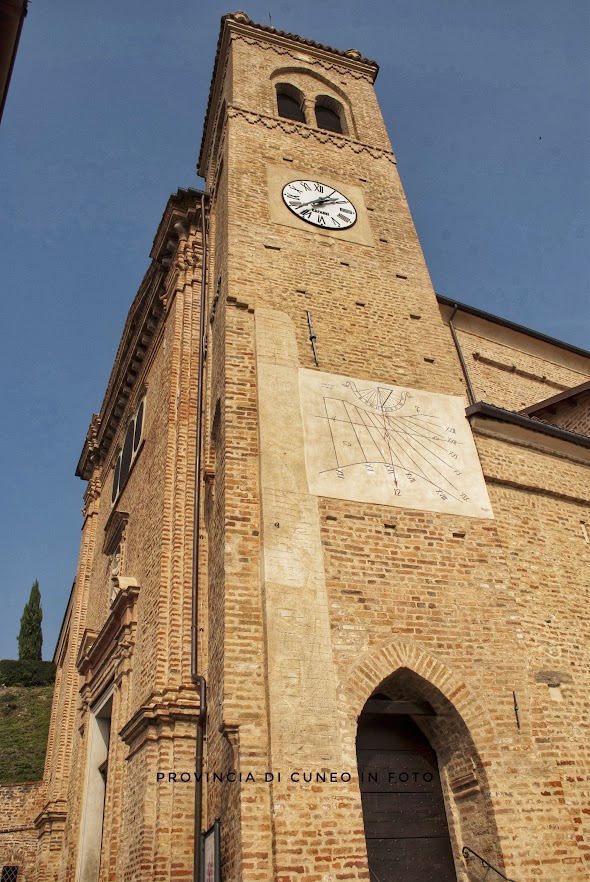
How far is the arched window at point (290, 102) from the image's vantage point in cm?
1538

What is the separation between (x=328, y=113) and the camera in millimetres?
16281

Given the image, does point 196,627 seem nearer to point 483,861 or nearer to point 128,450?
point 483,861

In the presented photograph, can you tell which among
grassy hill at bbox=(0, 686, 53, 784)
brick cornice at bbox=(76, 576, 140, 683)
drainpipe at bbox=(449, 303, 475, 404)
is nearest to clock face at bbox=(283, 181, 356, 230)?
drainpipe at bbox=(449, 303, 475, 404)

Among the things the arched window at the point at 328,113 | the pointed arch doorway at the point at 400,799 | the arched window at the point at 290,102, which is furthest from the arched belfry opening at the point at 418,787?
the arched window at the point at 328,113

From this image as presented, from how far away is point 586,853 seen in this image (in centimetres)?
677

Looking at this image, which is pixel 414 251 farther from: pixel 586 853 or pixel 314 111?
pixel 586 853

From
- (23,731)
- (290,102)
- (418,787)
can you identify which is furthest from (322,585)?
(23,731)

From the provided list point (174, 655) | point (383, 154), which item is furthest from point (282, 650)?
point (383, 154)

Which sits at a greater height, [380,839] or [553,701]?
[553,701]

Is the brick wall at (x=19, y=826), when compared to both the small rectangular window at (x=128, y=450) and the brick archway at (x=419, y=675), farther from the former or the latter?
the brick archway at (x=419, y=675)

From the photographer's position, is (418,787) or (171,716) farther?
(171,716)

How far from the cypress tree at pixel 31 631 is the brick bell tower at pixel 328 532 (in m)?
30.5

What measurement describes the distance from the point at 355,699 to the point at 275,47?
15493 millimetres

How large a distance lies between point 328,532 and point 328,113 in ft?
39.7
